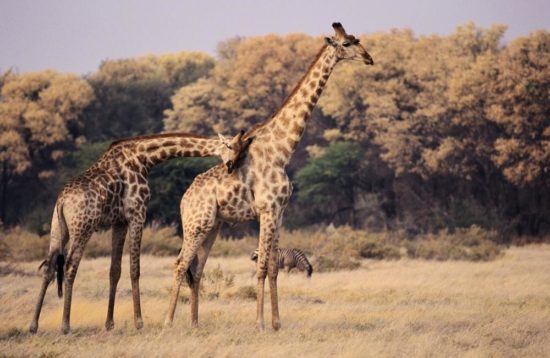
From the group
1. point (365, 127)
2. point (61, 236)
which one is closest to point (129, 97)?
point (365, 127)

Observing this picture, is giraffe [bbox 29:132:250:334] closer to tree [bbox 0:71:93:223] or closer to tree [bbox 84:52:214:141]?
tree [bbox 0:71:93:223]

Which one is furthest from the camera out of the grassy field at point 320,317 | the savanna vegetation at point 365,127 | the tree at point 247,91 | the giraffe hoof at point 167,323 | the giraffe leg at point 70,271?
the tree at point 247,91

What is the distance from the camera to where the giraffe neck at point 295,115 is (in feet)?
40.6

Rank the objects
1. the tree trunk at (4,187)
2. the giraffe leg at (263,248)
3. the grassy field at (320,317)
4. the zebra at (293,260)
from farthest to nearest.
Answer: the tree trunk at (4,187), the zebra at (293,260), the giraffe leg at (263,248), the grassy field at (320,317)

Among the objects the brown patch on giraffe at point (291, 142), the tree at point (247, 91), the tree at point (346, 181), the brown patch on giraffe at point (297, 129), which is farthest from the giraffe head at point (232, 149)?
the tree at point (247, 91)

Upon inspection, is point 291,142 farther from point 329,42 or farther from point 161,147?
point 161,147

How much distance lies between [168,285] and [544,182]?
930 inches

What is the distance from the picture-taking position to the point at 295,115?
41.2 feet

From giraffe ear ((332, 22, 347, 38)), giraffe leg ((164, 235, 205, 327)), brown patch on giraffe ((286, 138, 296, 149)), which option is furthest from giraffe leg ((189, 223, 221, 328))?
giraffe ear ((332, 22, 347, 38))

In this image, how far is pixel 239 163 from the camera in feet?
40.1

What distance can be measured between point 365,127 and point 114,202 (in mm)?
37090

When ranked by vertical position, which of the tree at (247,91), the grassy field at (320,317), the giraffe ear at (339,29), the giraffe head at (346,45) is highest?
the tree at (247,91)

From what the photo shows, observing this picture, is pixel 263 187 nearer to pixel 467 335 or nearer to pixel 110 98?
pixel 467 335

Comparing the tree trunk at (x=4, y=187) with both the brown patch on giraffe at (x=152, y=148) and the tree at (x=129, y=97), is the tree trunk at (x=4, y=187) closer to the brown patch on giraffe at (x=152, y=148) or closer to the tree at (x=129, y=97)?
the tree at (x=129, y=97)
